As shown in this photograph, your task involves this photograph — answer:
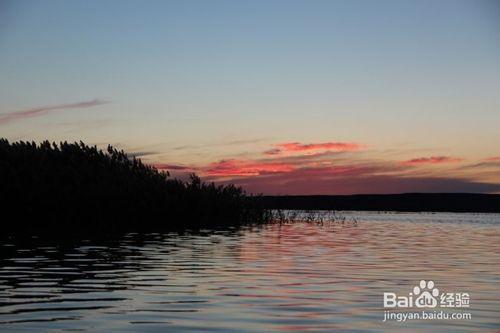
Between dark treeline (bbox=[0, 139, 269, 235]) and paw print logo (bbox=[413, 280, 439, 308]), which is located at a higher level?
dark treeline (bbox=[0, 139, 269, 235])

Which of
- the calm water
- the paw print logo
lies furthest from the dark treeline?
the paw print logo

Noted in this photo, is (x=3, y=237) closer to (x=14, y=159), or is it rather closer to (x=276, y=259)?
(x=14, y=159)

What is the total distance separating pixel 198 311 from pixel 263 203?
45.0m

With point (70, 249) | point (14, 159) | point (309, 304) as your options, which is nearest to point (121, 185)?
point (14, 159)

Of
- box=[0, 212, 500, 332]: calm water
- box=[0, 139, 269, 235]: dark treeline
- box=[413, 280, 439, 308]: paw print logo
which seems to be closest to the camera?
box=[0, 212, 500, 332]: calm water

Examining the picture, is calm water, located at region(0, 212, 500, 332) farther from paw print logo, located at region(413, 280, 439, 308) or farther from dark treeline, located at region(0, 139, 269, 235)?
dark treeline, located at region(0, 139, 269, 235)

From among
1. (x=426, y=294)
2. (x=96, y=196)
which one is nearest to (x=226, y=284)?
(x=426, y=294)

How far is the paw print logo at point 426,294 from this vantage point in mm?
17109

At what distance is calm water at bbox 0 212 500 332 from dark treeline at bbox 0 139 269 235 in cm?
894

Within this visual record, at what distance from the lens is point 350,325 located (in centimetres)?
1447

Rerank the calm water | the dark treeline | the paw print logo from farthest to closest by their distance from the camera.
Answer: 1. the dark treeline
2. the paw print logo
3. the calm water

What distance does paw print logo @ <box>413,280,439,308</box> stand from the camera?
17109 millimetres

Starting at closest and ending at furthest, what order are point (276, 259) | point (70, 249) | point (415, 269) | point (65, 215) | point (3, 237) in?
point (415, 269) → point (276, 259) → point (70, 249) → point (3, 237) → point (65, 215)

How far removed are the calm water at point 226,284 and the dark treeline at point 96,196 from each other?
29.3 feet
